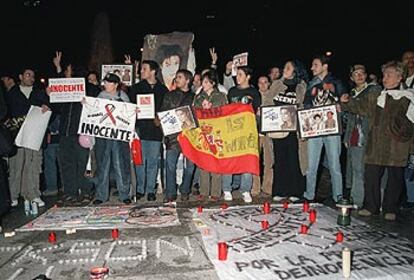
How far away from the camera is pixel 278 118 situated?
25.6 feet

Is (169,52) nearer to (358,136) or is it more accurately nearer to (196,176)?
→ (196,176)

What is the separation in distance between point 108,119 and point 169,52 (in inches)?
115

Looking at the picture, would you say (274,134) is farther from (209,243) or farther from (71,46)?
(71,46)

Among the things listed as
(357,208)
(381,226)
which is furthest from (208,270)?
(357,208)

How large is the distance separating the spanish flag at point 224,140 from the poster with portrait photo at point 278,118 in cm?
18

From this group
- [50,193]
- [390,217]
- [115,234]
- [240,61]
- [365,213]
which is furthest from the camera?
[240,61]

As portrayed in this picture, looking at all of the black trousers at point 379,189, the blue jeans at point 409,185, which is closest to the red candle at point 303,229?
the black trousers at point 379,189

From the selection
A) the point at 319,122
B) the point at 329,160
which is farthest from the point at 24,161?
the point at 329,160

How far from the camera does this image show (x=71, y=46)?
124 ft

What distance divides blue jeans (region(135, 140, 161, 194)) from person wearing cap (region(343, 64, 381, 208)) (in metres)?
3.29

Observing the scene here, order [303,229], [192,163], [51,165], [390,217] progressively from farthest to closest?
1. [51,165]
2. [192,163]
3. [390,217]
4. [303,229]

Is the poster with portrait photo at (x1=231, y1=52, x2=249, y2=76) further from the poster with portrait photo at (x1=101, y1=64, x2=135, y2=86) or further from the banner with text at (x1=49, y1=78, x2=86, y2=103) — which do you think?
the banner with text at (x1=49, y1=78, x2=86, y2=103)

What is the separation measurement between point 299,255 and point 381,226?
2.01 meters

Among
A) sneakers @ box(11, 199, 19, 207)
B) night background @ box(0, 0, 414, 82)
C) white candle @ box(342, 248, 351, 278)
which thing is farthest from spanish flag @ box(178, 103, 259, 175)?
night background @ box(0, 0, 414, 82)
